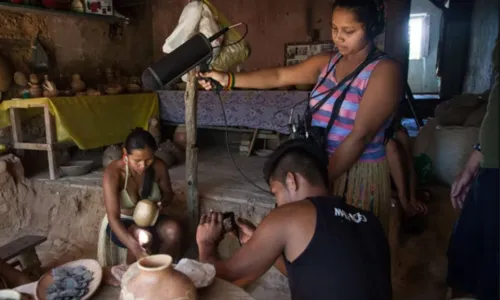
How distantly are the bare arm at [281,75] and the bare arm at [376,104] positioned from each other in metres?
0.36

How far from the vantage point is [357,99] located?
162 centimetres

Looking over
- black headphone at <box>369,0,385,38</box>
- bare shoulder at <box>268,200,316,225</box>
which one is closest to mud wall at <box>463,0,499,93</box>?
black headphone at <box>369,0,385,38</box>

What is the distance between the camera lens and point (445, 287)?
2773 mm

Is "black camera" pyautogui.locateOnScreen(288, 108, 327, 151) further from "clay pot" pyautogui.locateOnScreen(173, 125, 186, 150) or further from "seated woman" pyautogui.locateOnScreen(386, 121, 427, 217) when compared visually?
"clay pot" pyautogui.locateOnScreen(173, 125, 186, 150)

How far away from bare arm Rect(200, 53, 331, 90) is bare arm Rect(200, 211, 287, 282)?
3.06ft

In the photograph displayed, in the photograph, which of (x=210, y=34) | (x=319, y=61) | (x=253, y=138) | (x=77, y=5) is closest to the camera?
(x=319, y=61)

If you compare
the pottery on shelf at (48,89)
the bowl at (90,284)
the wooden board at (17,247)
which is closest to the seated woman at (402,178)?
the bowl at (90,284)

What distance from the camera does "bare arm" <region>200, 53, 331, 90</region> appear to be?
1.87m

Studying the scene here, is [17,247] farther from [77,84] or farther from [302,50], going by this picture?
[302,50]

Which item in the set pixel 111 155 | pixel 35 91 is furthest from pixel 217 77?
pixel 35 91

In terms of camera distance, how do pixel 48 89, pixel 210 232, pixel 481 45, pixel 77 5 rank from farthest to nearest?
pixel 481 45, pixel 77 5, pixel 48 89, pixel 210 232

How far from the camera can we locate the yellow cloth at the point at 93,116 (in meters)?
3.91

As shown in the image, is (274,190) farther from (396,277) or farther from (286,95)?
(286,95)

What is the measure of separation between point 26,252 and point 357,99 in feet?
8.76
